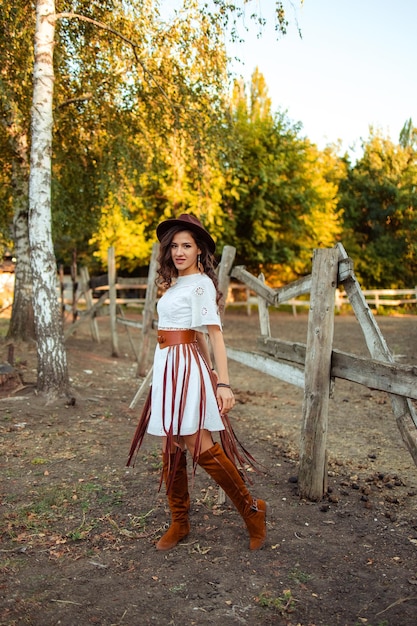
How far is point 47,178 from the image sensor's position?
236 inches

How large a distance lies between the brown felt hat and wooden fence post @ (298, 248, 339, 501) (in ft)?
2.65

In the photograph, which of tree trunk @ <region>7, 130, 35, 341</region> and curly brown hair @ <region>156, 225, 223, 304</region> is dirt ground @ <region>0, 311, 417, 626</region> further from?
tree trunk @ <region>7, 130, 35, 341</region>

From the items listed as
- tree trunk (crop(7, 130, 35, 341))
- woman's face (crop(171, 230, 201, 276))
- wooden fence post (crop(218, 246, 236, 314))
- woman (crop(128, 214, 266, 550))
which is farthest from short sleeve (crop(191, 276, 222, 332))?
tree trunk (crop(7, 130, 35, 341))

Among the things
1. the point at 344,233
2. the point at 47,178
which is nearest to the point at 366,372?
the point at 47,178

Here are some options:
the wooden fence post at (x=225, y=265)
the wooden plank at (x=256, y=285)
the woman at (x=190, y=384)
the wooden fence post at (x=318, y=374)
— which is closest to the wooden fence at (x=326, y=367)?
the wooden fence post at (x=318, y=374)

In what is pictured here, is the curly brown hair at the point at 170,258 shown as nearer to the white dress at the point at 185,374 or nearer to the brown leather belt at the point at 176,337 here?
the white dress at the point at 185,374

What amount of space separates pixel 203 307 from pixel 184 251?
0.34 m

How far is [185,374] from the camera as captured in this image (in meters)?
2.98

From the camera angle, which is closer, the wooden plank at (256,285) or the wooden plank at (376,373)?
the wooden plank at (376,373)

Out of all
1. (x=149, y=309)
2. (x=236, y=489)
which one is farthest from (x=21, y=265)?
(x=236, y=489)

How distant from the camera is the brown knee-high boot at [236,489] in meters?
2.94

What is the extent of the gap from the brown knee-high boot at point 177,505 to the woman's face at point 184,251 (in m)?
1.02

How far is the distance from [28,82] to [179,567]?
7.44 meters

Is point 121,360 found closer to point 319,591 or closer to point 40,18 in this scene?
point 40,18
